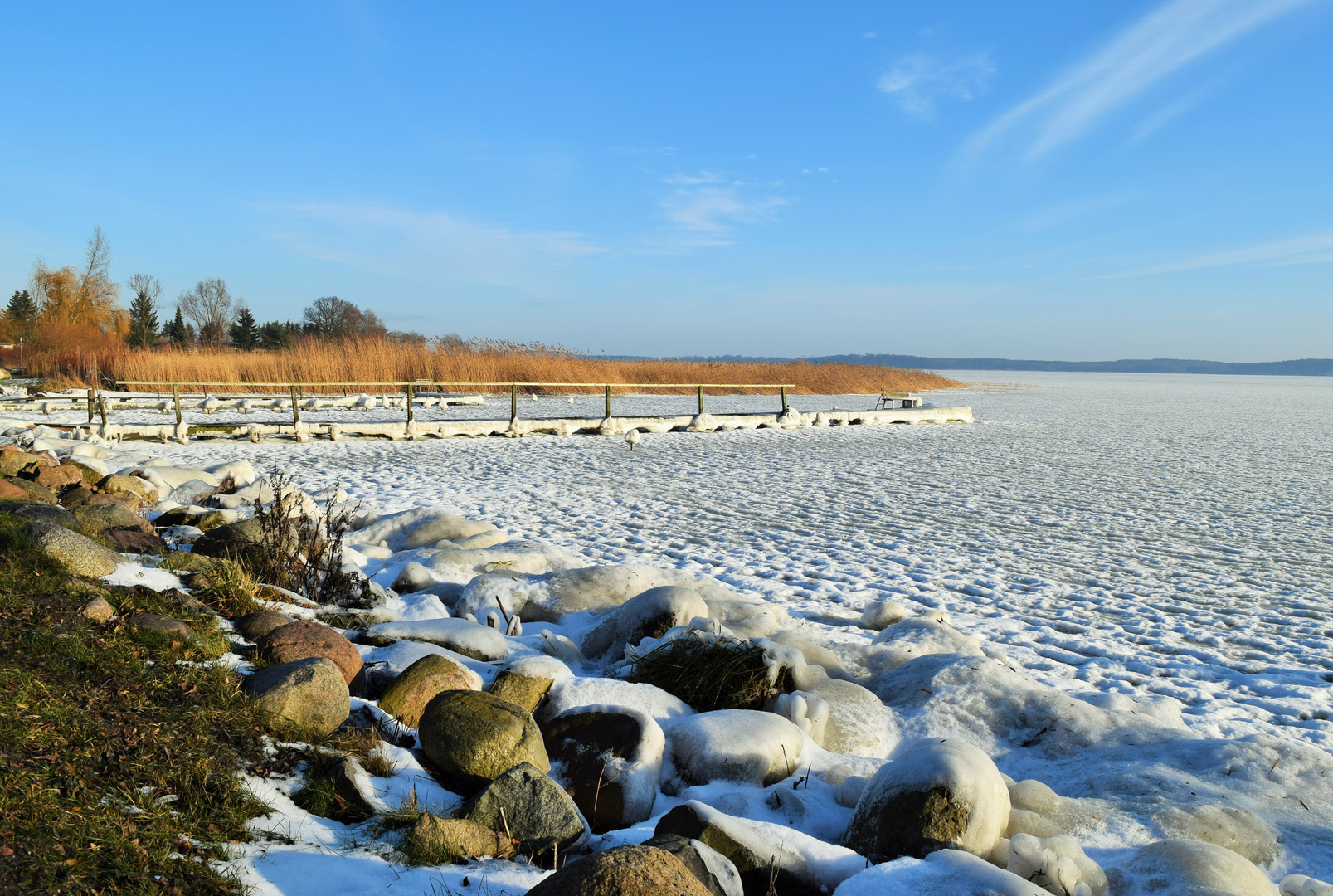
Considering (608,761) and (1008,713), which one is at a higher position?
(608,761)

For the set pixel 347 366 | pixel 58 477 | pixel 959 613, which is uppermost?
pixel 347 366

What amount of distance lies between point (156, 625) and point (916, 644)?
142 inches

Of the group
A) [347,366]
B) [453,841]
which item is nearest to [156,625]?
[453,841]

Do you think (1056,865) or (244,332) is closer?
(1056,865)

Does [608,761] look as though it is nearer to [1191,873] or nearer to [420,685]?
[420,685]

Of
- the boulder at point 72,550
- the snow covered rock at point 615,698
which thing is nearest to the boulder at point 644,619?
the snow covered rock at point 615,698

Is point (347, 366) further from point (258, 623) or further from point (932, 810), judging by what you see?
point (932, 810)

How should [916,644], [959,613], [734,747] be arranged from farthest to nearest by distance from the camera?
1. [959,613]
2. [916,644]
3. [734,747]

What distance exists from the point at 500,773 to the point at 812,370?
41.5 meters

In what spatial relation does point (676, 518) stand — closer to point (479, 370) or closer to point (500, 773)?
point (500, 773)

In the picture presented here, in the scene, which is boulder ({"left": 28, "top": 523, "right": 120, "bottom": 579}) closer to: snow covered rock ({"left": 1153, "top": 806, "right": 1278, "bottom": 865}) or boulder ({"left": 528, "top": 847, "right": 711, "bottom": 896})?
boulder ({"left": 528, "top": 847, "right": 711, "bottom": 896})

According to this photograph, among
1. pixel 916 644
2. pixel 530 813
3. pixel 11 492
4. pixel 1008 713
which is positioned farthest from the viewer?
pixel 11 492

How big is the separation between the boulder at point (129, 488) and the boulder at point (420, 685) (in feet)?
16.6

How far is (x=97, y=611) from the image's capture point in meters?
3.04
